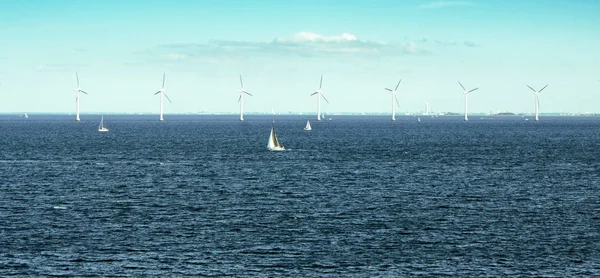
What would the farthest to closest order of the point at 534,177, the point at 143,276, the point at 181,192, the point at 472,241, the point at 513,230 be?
the point at 534,177
the point at 181,192
the point at 513,230
the point at 472,241
the point at 143,276

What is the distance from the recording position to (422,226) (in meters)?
64.1

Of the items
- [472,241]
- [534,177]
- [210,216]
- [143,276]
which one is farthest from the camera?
[534,177]

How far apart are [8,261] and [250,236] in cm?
1755

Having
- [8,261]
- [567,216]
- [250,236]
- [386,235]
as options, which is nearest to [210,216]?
[250,236]

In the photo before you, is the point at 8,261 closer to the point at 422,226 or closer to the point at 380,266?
the point at 380,266

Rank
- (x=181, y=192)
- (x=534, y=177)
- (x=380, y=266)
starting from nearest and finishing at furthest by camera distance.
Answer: (x=380, y=266) → (x=181, y=192) → (x=534, y=177)

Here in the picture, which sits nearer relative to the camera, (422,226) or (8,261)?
(8,261)

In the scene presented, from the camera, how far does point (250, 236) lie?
192ft

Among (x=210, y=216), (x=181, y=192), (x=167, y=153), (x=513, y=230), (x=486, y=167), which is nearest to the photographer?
(x=513, y=230)

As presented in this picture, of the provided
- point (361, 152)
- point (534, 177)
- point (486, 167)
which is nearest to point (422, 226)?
point (534, 177)

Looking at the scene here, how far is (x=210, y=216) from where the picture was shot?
68875 millimetres

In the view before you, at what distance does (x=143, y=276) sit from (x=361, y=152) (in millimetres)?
120709

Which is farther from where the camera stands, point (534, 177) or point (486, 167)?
point (486, 167)

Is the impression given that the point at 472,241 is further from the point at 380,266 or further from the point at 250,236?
the point at 250,236
